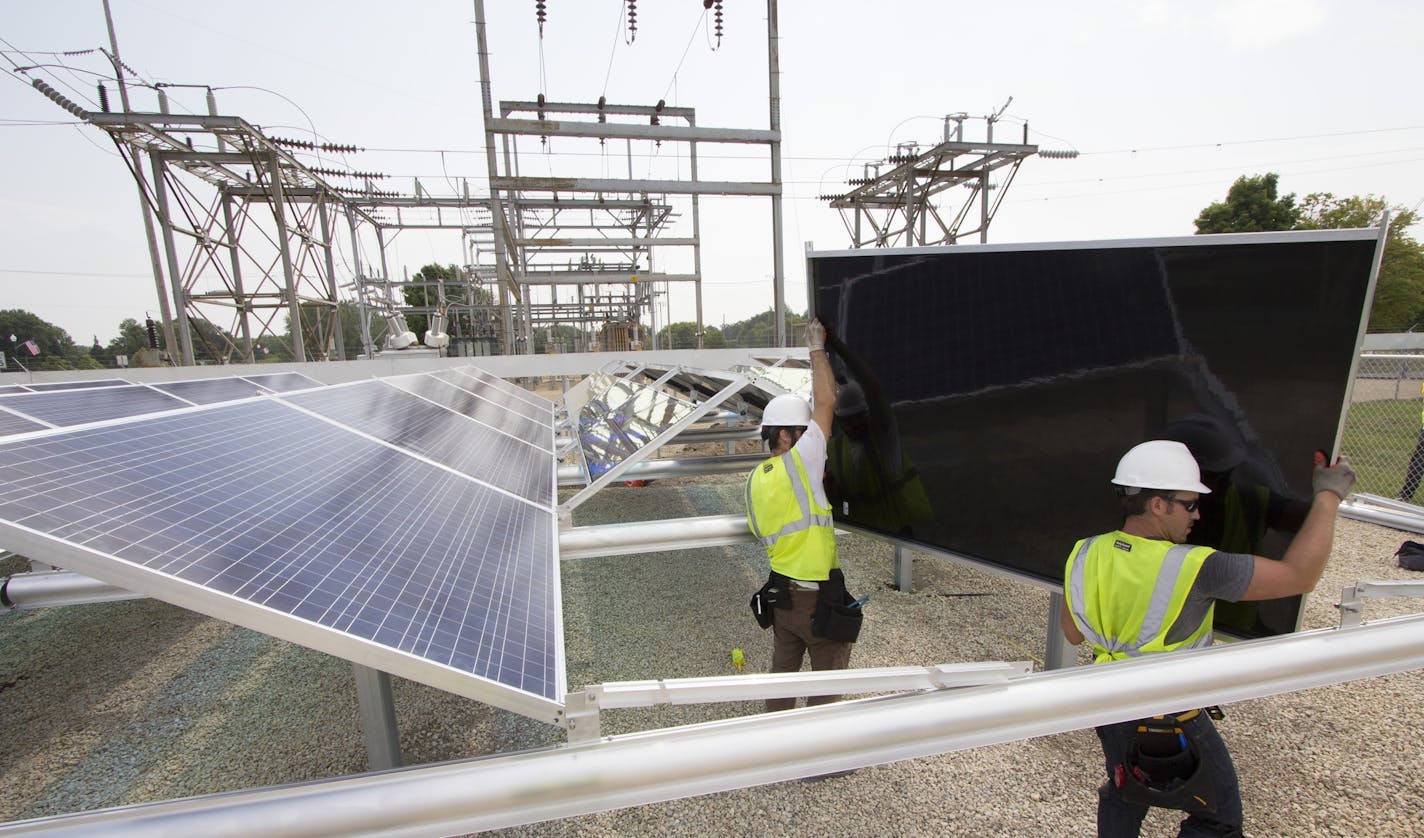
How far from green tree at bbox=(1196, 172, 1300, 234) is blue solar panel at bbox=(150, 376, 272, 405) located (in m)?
38.3

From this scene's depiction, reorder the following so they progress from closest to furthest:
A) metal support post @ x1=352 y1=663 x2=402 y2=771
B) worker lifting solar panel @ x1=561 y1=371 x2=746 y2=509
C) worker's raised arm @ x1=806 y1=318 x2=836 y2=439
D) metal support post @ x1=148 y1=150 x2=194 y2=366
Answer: metal support post @ x1=352 y1=663 x2=402 y2=771, worker's raised arm @ x1=806 y1=318 x2=836 y2=439, worker lifting solar panel @ x1=561 y1=371 x2=746 y2=509, metal support post @ x1=148 y1=150 x2=194 y2=366

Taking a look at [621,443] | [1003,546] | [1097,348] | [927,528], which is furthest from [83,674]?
[1097,348]

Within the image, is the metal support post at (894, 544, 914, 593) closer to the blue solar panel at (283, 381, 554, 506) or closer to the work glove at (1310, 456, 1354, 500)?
the blue solar panel at (283, 381, 554, 506)

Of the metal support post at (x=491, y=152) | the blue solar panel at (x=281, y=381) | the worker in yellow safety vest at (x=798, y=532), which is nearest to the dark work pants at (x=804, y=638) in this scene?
the worker in yellow safety vest at (x=798, y=532)

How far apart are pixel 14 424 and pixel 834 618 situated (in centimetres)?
344

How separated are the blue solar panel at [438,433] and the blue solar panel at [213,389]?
0.74 metres

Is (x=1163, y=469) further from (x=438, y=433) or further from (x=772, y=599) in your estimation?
(x=438, y=433)

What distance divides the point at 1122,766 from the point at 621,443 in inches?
175

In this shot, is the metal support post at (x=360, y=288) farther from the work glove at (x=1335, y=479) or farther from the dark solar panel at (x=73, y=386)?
the work glove at (x=1335, y=479)

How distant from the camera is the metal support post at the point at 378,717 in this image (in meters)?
2.26

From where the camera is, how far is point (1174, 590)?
1.92 m

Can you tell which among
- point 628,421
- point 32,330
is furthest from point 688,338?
point 32,330

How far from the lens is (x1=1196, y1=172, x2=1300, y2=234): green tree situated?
27109mm

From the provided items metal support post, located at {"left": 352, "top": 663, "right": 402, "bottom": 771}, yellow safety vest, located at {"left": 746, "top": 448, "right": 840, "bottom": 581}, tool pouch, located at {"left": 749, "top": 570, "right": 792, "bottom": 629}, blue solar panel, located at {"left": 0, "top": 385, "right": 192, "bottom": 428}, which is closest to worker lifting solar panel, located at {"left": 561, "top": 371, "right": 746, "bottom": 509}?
yellow safety vest, located at {"left": 746, "top": 448, "right": 840, "bottom": 581}
